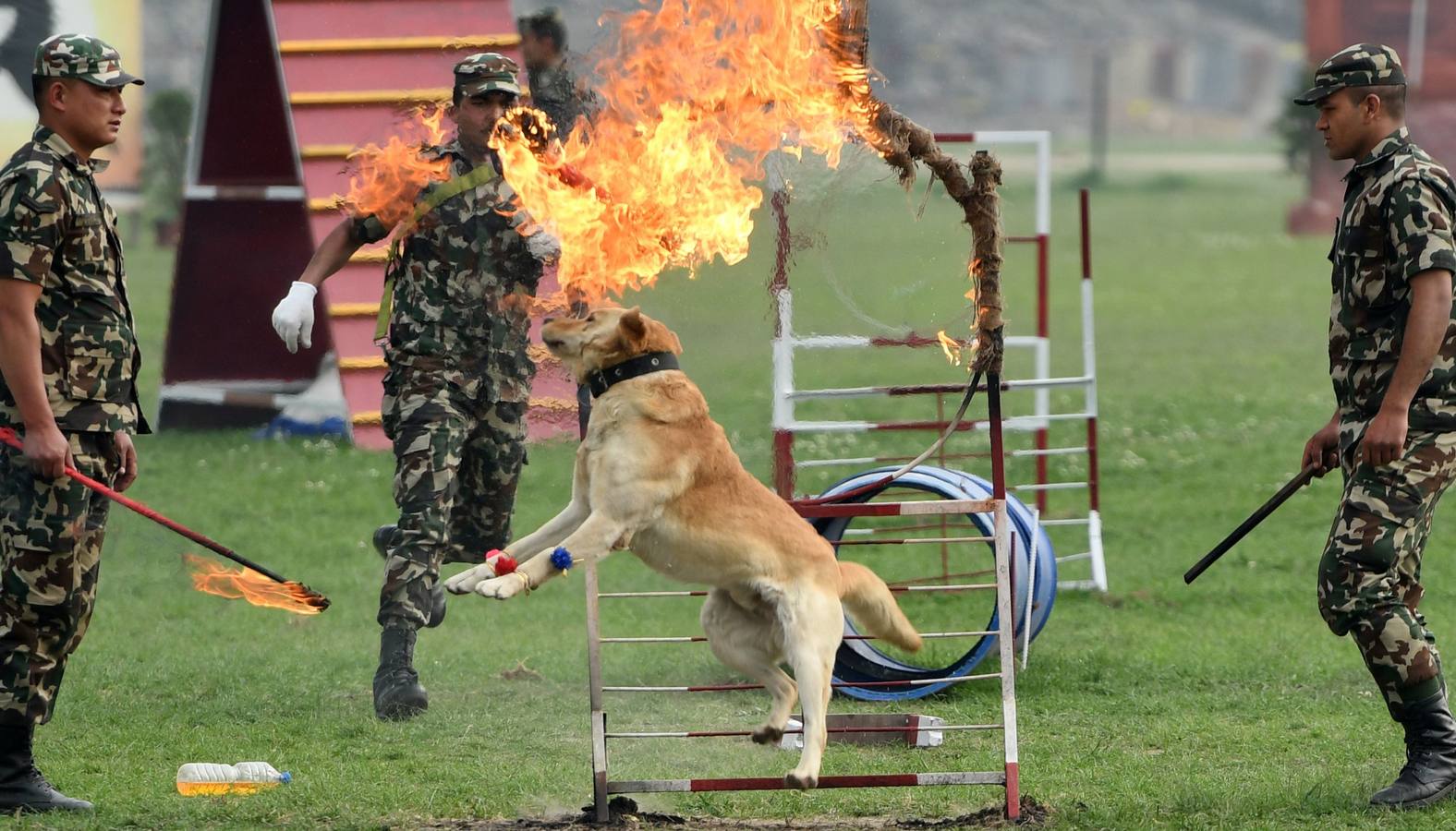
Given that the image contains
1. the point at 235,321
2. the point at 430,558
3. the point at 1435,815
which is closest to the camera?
the point at 1435,815

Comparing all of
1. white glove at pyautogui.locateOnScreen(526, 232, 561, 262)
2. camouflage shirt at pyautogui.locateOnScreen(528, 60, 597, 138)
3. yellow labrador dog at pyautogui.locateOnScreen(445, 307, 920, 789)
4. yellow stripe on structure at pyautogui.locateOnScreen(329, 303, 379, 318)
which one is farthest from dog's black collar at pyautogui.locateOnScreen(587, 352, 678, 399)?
yellow stripe on structure at pyautogui.locateOnScreen(329, 303, 379, 318)

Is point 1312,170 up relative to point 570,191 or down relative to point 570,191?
down

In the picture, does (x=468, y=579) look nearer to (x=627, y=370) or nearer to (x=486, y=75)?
(x=627, y=370)

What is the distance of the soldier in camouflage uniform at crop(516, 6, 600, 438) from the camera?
672cm

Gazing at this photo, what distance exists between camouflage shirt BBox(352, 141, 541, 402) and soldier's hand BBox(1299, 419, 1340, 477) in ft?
10.5

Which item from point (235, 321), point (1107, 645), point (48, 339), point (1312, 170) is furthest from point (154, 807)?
point (1312, 170)

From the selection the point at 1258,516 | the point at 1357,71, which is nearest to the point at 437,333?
the point at 1258,516

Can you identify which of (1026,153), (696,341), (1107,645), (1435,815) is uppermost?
(696,341)

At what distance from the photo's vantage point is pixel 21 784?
6.19 m

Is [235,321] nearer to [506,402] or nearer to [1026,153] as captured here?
[506,402]

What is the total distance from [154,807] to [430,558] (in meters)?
1.77

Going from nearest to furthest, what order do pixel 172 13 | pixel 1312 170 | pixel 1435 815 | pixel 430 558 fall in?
1. pixel 1435 815
2. pixel 430 558
3. pixel 1312 170
4. pixel 172 13

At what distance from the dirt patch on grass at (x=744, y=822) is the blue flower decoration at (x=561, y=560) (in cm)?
104

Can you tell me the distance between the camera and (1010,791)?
19.8 feet
